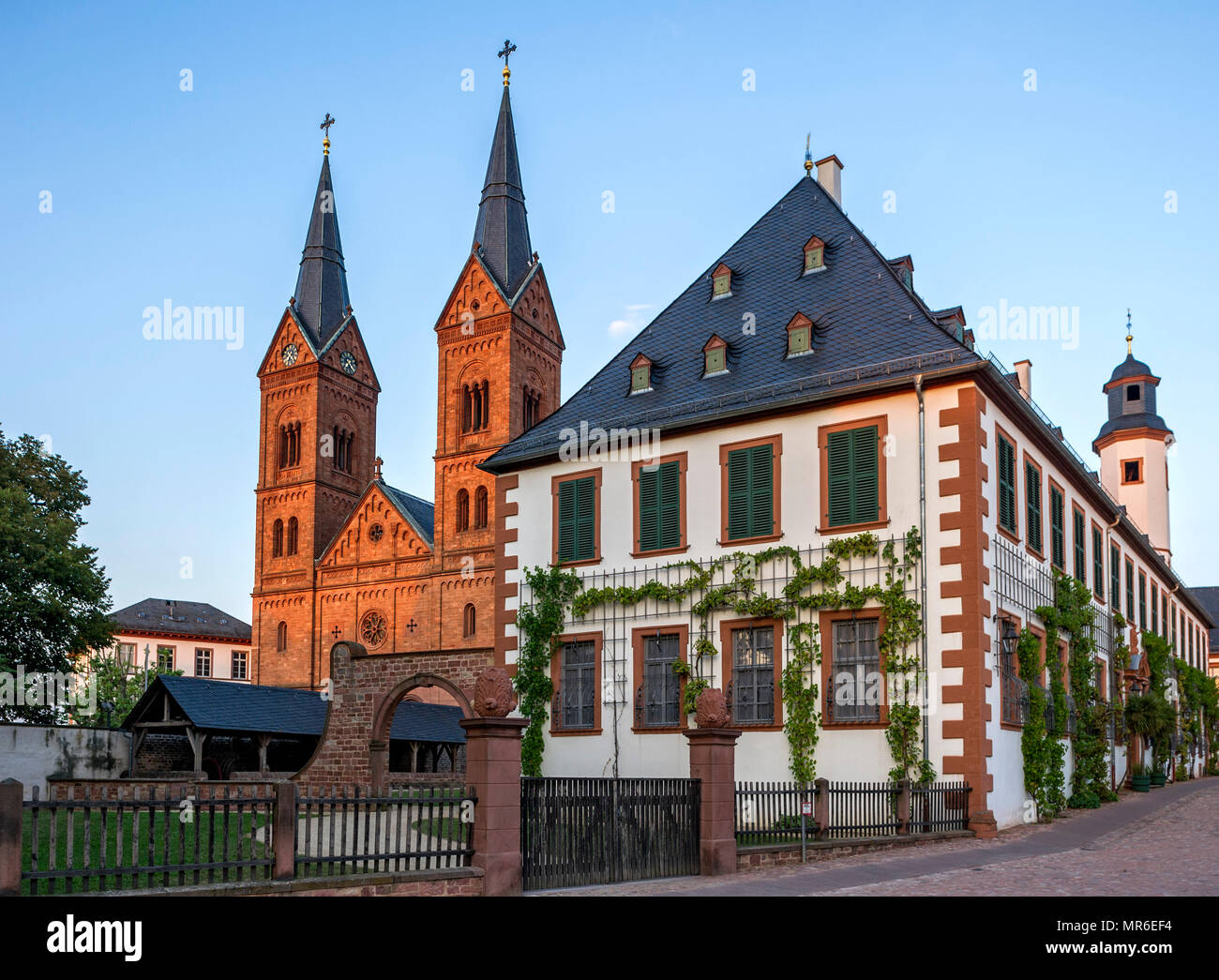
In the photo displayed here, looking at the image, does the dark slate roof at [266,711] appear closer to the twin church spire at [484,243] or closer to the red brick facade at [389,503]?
the red brick facade at [389,503]

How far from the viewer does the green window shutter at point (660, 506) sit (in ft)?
75.2

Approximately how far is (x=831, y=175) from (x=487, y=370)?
39066mm

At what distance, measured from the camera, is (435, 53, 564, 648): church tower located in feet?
205

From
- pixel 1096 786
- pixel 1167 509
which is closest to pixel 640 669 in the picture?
pixel 1096 786

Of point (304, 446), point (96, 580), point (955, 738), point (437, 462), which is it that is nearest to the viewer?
point (955, 738)

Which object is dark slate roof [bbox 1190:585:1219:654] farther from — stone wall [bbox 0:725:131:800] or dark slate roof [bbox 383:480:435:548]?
stone wall [bbox 0:725:131:800]

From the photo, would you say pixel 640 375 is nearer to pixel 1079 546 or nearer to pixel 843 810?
pixel 1079 546

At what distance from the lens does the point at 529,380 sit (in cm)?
6669

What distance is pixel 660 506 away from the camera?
2314 centimetres

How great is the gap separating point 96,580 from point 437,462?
25.0 metres

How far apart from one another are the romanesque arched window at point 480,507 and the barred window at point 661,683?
133 ft

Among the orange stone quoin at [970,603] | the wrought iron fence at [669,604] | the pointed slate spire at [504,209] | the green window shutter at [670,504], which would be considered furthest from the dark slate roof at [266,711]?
the pointed slate spire at [504,209]

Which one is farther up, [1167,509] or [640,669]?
[1167,509]
